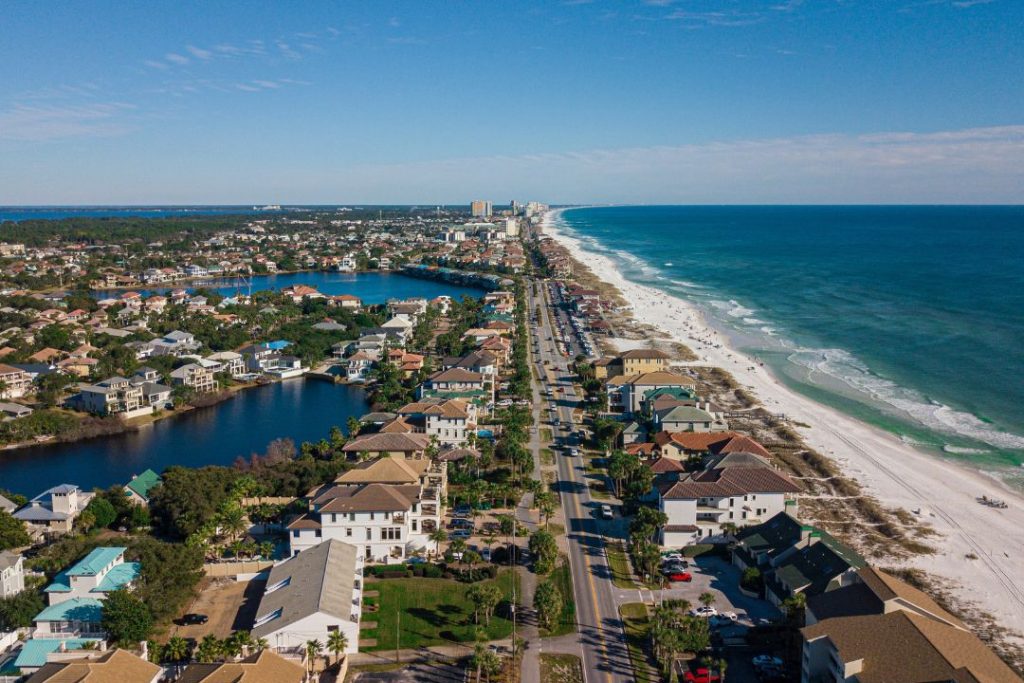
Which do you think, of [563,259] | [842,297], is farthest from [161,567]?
[563,259]

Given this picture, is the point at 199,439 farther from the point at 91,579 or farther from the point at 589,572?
the point at 589,572

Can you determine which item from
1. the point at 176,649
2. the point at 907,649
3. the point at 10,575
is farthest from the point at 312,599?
the point at 907,649

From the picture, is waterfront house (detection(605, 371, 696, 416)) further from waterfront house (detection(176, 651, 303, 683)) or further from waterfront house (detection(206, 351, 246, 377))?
waterfront house (detection(206, 351, 246, 377))

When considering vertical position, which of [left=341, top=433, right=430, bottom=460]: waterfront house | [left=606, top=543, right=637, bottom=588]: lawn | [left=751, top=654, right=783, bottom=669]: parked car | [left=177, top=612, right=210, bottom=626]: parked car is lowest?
[left=177, top=612, right=210, bottom=626]: parked car

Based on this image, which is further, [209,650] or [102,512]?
[102,512]

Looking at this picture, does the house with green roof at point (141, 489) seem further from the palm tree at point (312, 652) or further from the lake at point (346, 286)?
the lake at point (346, 286)

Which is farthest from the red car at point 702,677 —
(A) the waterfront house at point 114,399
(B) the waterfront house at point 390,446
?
(A) the waterfront house at point 114,399

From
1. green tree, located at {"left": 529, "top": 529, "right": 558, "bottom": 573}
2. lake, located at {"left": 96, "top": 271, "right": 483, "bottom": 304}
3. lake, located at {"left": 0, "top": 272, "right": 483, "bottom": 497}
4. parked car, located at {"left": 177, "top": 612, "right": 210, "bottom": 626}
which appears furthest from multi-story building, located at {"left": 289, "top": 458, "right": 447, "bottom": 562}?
lake, located at {"left": 96, "top": 271, "right": 483, "bottom": 304}
